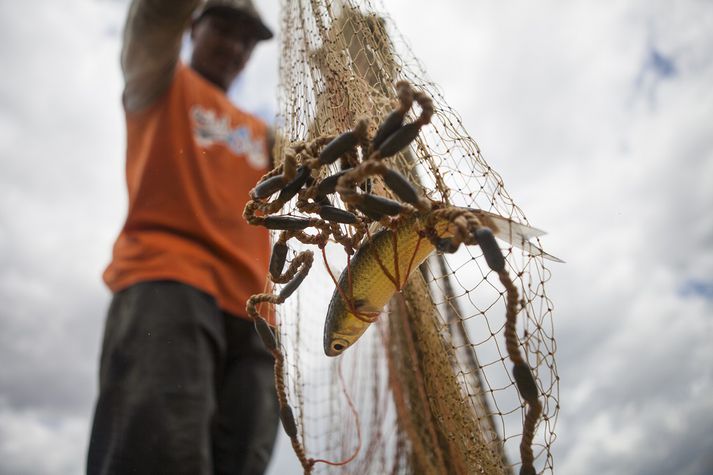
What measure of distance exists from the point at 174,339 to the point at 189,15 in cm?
124

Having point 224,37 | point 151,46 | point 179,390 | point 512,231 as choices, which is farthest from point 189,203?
point 512,231

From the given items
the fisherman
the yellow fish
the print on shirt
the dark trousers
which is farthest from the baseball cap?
the yellow fish

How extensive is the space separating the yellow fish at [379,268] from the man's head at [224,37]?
2.32 m

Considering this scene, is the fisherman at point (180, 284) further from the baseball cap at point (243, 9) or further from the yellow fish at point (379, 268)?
the yellow fish at point (379, 268)

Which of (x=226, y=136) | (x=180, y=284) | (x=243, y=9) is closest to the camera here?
(x=180, y=284)

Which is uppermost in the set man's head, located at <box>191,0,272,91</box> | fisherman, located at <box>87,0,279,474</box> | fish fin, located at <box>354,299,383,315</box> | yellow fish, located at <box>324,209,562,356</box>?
man's head, located at <box>191,0,272,91</box>

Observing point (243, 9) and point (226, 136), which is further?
point (243, 9)

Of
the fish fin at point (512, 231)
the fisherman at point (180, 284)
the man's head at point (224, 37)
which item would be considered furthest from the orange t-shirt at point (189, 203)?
the fish fin at point (512, 231)

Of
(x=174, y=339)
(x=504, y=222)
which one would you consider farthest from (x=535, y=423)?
(x=174, y=339)

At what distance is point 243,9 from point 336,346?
2.40m

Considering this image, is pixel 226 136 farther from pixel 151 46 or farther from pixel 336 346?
pixel 336 346

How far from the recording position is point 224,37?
2.83 meters

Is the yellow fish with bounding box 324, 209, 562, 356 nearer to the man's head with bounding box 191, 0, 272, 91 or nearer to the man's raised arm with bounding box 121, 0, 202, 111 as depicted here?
the man's raised arm with bounding box 121, 0, 202, 111

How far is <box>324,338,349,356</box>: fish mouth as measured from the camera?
93cm
